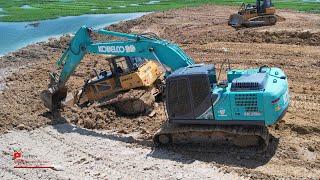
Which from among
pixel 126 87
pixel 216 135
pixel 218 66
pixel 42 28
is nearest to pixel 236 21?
pixel 218 66

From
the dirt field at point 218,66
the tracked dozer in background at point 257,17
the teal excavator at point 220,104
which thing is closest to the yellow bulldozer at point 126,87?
the dirt field at point 218,66

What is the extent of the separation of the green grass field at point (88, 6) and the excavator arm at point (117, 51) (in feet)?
74.1

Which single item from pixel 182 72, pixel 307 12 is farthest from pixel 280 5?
pixel 182 72

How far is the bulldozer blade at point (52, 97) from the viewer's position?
1584cm

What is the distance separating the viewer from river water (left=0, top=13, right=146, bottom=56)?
101 ft

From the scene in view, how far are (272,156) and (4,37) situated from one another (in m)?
25.0

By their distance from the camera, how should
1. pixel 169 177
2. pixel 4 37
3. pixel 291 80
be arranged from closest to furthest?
pixel 169 177 → pixel 291 80 → pixel 4 37

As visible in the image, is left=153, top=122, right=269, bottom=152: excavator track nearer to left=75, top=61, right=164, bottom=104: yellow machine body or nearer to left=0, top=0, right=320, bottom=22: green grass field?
left=75, top=61, right=164, bottom=104: yellow machine body

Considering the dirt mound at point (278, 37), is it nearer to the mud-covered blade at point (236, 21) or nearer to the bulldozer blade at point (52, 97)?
the mud-covered blade at point (236, 21)

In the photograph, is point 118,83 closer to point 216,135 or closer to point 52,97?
point 52,97

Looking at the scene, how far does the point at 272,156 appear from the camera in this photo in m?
11.7

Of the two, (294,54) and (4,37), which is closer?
(294,54)

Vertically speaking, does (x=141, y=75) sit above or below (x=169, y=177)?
above

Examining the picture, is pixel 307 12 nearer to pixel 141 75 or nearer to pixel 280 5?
pixel 280 5
